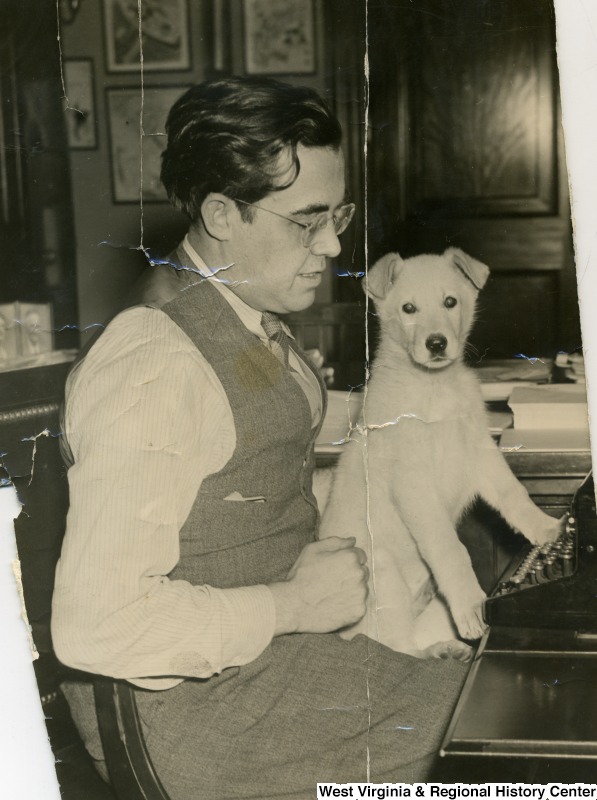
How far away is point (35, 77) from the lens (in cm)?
127

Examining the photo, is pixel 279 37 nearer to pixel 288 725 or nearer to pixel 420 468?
pixel 420 468

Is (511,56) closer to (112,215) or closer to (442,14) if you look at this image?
(442,14)

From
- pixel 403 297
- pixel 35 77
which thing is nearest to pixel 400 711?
pixel 403 297

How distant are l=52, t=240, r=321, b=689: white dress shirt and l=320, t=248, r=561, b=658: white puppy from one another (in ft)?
0.60

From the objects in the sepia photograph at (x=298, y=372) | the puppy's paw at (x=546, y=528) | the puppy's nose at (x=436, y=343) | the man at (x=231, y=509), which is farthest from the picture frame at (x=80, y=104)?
the puppy's paw at (x=546, y=528)

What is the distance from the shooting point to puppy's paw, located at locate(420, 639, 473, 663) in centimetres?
119

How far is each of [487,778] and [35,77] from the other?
1.16m

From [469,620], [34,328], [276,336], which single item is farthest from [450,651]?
[34,328]

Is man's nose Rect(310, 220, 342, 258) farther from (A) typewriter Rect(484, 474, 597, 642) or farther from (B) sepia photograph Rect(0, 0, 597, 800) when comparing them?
(A) typewriter Rect(484, 474, 597, 642)

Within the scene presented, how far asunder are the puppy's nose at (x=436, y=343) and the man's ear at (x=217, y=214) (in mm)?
312

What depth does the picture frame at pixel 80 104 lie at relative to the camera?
1252 millimetres

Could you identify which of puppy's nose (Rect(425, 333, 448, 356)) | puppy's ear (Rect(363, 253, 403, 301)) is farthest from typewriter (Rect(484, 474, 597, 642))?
puppy's ear (Rect(363, 253, 403, 301))

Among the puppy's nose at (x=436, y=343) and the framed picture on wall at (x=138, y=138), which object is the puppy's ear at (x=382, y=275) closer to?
the puppy's nose at (x=436, y=343)

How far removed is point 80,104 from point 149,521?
603 millimetres
